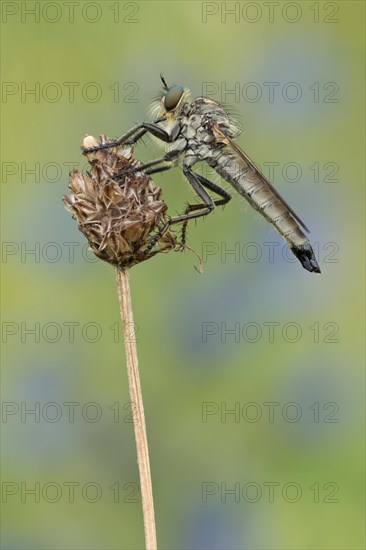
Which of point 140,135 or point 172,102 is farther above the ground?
point 172,102

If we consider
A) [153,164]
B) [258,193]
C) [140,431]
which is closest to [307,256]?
[258,193]

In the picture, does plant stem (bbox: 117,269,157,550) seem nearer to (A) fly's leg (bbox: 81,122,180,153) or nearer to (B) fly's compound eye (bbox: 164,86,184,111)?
(A) fly's leg (bbox: 81,122,180,153)

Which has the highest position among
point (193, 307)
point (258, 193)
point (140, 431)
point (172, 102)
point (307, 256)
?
point (172, 102)

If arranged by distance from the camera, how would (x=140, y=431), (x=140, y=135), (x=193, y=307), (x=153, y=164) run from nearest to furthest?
(x=140, y=431) < (x=153, y=164) < (x=140, y=135) < (x=193, y=307)

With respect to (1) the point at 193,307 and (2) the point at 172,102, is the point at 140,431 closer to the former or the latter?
(2) the point at 172,102

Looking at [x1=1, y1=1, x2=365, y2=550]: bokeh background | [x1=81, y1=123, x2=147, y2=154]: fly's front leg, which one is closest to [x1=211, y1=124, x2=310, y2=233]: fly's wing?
[x1=81, y1=123, x2=147, y2=154]: fly's front leg

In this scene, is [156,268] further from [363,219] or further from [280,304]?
[363,219]
